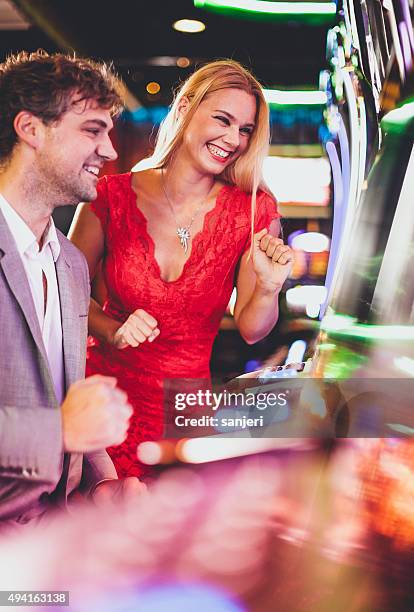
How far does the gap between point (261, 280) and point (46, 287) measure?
1.95ft

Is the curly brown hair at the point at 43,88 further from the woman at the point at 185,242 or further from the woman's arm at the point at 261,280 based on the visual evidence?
the woman's arm at the point at 261,280

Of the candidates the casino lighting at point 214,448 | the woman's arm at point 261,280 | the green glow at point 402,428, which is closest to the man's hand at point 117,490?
the casino lighting at point 214,448

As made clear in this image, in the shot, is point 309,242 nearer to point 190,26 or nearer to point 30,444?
point 190,26

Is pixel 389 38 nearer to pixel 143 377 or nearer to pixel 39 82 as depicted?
pixel 39 82

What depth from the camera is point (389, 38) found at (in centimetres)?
215

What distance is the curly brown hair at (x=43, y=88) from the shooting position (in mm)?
1841

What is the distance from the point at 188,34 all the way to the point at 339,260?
79 cm

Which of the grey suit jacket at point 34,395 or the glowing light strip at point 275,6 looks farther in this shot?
the glowing light strip at point 275,6

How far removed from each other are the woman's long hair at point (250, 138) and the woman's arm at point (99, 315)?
20 centimetres

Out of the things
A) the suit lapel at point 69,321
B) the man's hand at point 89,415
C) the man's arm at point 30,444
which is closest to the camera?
the man's arm at point 30,444

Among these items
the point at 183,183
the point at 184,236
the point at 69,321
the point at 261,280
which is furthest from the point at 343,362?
the point at 69,321

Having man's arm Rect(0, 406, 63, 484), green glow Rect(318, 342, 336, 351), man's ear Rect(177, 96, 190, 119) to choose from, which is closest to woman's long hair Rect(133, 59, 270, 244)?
man's ear Rect(177, 96, 190, 119)

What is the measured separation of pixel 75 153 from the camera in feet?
6.15

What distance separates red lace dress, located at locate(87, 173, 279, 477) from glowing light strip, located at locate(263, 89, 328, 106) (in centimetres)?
27
